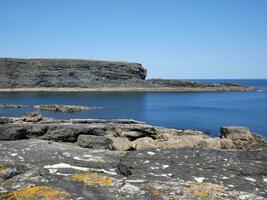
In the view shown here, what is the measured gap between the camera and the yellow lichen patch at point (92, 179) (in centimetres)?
627

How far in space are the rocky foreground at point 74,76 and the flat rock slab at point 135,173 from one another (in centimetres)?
11567

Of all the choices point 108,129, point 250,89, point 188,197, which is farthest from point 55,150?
point 250,89

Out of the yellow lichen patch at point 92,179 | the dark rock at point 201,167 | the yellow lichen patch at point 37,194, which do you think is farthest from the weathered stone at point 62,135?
the yellow lichen patch at point 37,194

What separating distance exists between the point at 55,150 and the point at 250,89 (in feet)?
513

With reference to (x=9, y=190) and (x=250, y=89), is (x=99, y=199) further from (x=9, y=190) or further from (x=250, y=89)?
(x=250, y=89)

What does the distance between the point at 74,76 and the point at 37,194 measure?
127 m

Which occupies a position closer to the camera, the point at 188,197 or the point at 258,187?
the point at 188,197

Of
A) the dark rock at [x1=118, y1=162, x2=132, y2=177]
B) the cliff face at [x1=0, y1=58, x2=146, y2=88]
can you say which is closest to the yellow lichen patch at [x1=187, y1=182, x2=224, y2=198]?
the dark rock at [x1=118, y1=162, x2=132, y2=177]

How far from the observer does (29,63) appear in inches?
5079

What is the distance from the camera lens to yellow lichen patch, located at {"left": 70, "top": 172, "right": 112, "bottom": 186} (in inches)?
247

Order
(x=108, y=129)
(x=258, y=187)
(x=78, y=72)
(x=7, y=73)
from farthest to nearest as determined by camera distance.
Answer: (x=78, y=72)
(x=7, y=73)
(x=108, y=129)
(x=258, y=187)

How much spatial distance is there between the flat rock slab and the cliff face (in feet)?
389

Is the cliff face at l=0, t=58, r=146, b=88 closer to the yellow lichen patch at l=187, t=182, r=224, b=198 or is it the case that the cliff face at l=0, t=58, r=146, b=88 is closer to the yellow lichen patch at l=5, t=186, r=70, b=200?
the yellow lichen patch at l=5, t=186, r=70, b=200

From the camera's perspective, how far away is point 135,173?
22.4 feet
